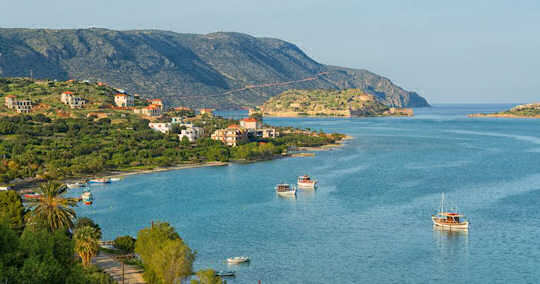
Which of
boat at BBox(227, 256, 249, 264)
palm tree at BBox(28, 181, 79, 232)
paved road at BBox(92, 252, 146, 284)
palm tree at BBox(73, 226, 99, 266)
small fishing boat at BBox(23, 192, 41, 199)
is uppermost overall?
palm tree at BBox(28, 181, 79, 232)

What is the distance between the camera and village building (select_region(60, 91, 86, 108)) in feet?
587

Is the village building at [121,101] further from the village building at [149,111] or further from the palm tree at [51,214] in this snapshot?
the palm tree at [51,214]

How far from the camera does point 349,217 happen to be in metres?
74.5

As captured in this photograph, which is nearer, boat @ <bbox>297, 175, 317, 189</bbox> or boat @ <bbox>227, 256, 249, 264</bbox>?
boat @ <bbox>227, 256, 249, 264</bbox>

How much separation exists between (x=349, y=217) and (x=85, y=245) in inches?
1425

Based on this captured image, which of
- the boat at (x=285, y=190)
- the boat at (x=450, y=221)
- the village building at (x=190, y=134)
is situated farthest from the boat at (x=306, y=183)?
the village building at (x=190, y=134)

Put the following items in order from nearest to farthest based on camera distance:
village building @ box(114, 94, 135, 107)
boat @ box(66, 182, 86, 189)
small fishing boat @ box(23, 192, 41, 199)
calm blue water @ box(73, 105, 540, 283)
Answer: calm blue water @ box(73, 105, 540, 283) < small fishing boat @ box(23, 192, 41, 199) < boat @ box(66, 182, 86, 189) < village building @ box(114, 94, 135, 107)

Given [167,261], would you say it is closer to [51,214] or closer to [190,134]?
[51,214]

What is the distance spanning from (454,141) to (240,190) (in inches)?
4257

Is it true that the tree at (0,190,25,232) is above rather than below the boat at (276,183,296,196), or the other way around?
above

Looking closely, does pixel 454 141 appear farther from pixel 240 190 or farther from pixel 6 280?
pixel 6 280

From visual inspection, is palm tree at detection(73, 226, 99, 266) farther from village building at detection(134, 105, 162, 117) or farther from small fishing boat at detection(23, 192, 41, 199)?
village building at detection(134, 105, 162, 117)

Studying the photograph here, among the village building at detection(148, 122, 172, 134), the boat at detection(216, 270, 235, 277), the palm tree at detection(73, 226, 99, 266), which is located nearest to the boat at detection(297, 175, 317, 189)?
the boat at detection(216, 270, 235, 277)

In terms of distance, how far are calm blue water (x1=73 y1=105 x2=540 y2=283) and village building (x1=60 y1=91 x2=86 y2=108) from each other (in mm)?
74436
